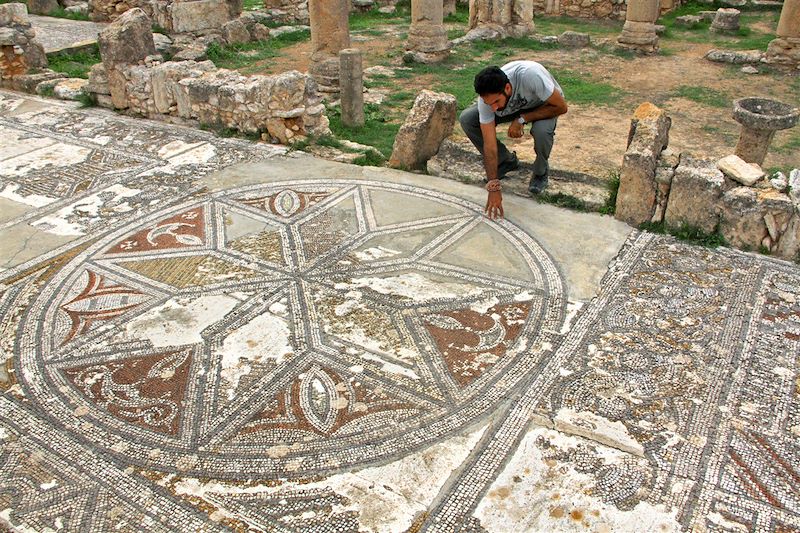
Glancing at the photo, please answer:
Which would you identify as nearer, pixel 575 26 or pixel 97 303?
pixel 97 303

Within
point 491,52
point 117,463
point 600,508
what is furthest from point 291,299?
point 491,52

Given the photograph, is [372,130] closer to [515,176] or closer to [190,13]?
[515,176]

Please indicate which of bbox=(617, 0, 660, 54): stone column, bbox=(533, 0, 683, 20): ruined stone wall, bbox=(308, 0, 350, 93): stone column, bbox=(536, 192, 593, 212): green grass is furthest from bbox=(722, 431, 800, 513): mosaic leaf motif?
bbox=(533, 0, 683, 20): ruined stone wall

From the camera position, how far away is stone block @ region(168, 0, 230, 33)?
1364 cm

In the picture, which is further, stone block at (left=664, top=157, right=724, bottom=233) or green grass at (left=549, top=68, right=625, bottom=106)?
green grass at (left=549, top=68, right=625, bottom=106)

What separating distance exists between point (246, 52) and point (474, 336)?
1129cm

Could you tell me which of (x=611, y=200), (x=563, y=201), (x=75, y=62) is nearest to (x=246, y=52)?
(x=75, y=62)

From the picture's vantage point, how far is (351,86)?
816cm

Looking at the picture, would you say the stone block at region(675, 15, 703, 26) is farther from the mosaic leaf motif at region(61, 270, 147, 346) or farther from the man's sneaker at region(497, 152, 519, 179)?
the mosaic leaf motif at region(61, 270, 147, 346)

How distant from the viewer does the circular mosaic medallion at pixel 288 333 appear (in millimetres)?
3270

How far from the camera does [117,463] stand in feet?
10.1

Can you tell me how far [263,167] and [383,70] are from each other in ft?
→ 19.5

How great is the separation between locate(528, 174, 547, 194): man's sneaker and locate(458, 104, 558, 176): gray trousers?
38mm

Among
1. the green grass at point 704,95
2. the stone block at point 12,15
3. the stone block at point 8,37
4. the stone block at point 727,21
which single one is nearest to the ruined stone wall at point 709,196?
the green grass at point 704,95
